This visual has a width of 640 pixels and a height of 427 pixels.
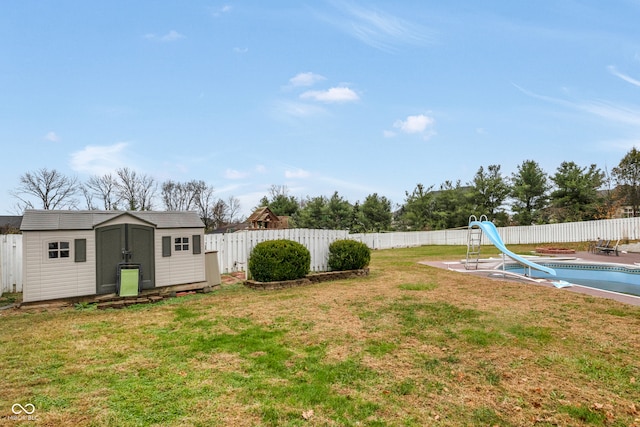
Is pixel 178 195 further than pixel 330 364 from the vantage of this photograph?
Yes

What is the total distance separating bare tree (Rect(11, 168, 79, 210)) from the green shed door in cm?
4214

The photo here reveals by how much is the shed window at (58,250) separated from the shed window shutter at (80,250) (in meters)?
0.14

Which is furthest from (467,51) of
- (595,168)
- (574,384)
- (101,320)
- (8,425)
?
(595,168)

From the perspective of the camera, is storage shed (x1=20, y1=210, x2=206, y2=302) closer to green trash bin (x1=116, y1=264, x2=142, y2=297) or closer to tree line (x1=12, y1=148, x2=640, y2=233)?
green trash bin (x1=116, y1=264, x2=142, y2=297)

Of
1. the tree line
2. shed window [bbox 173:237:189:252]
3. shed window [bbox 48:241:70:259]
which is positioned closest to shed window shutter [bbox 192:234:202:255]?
shed window [bbox 173:237:189:252]

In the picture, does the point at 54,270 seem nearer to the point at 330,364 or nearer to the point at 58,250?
the point at 58,250

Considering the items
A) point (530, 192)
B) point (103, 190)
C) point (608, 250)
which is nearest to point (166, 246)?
point (608, 250)

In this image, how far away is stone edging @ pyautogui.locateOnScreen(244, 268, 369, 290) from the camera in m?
9.07

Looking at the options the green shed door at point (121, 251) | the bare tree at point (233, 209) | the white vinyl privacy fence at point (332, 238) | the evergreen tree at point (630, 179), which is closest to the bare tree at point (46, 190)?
the bare tree at point (233, 209)

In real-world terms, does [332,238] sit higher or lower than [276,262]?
higher

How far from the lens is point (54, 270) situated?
729cm

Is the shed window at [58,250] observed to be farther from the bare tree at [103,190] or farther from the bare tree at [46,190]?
the bare tree at [103,190]

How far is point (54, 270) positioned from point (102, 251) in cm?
95

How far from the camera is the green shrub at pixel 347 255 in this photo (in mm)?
11008
